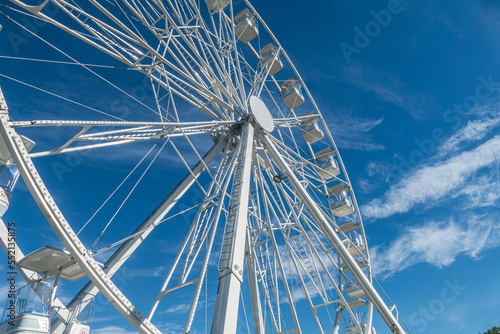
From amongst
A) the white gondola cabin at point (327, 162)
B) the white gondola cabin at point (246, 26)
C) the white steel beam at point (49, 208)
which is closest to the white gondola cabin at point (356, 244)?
the white gondola cabin at point (327, 162)

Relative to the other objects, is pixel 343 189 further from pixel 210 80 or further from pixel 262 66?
pixel 210 80

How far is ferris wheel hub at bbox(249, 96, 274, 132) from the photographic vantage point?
41.1 feet

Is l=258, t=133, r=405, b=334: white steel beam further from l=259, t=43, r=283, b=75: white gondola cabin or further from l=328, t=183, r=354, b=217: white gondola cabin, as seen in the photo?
l=328, t=183, r=354, b=217: white gondola cabin

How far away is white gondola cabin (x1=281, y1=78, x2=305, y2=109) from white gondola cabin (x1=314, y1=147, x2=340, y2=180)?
2718 millimetres

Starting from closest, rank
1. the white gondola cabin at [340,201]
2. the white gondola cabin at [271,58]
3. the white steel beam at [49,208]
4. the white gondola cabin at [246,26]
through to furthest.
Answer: the white steel beam at [49,208] → the white gondola cabin at [246,26] → the white gondola cabin at [271,58] → the white gondola cabin at [340,201]

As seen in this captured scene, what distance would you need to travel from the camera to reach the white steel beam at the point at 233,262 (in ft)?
21.7

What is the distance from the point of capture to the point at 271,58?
16.8 m

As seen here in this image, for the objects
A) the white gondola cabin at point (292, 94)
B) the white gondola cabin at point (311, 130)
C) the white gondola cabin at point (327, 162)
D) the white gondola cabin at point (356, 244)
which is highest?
the white gondola cabin at point (292, 94)

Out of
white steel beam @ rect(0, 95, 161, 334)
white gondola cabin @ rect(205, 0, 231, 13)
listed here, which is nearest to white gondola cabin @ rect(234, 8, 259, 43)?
white gondola cabin @ rect(205, 0, 231, 13)

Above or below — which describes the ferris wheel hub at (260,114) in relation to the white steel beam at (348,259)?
above

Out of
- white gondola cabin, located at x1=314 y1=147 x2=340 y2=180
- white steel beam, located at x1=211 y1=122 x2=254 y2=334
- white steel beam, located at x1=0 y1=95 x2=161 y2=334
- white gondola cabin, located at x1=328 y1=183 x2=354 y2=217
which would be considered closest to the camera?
white steel beam, located at x1=0 y1=95 x2=161 y2=334

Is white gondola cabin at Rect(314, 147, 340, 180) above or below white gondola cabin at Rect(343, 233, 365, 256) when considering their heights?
above

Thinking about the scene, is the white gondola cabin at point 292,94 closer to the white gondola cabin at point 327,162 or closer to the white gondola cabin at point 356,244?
the white gondola cabin at point 327,162

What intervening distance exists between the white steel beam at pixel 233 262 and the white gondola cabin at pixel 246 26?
28.7ft
